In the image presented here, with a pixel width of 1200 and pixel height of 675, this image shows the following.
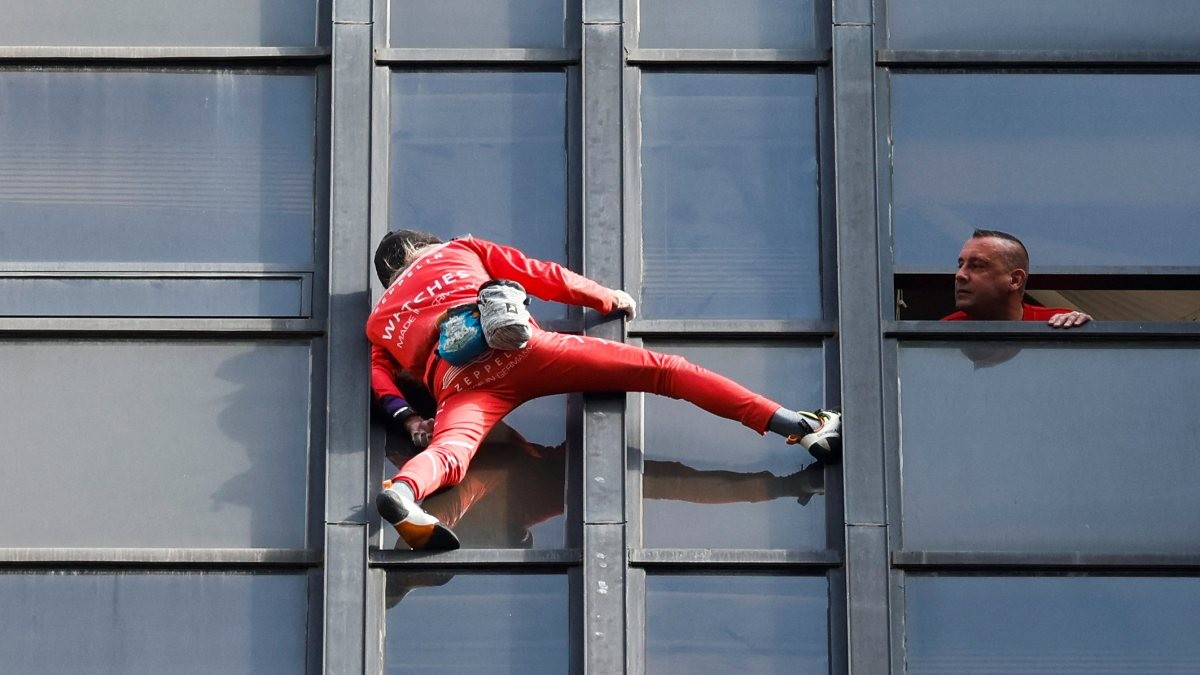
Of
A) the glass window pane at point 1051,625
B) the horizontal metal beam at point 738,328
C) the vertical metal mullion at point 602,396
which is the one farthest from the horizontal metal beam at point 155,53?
the glass window pane at point 1051,625

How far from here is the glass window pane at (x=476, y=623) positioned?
11.6m

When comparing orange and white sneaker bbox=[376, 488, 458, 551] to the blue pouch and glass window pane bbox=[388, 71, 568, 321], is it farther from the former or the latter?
glass window pane bbox=[388, 71, 568, 321]

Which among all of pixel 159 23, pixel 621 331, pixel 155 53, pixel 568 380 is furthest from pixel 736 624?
pixel 159 23

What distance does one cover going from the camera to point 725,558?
11.8m

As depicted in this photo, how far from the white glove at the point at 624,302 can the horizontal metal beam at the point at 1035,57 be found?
2024 millimetres

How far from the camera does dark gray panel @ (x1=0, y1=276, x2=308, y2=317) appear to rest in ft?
40.5

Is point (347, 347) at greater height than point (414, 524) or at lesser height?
greater

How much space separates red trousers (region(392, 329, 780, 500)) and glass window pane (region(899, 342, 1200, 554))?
2.95ft

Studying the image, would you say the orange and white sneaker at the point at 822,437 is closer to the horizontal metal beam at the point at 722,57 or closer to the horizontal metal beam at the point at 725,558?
the horizontal metal beam at the point at 725,558

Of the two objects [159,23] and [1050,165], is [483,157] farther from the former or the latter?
[1050,165]

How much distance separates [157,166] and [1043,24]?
16.3 ft

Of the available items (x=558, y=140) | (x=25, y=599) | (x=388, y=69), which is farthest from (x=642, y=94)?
(x=25, y=599)

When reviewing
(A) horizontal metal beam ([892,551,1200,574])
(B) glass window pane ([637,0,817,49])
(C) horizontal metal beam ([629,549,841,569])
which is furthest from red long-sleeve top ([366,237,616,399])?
(A) horizontal metal beam ([892,551,1200,574])

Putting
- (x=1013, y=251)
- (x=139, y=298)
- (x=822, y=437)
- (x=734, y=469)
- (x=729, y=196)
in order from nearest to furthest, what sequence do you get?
(x=822, y=437) → (x=734, y=469) → (x=139, y=298) → (x=1013, y=251) → (x=729, y=196)
